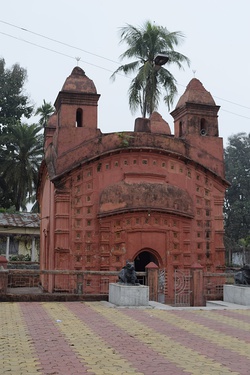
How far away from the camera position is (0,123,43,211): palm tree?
135 ft

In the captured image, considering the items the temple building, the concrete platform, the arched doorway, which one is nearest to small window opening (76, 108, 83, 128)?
the temple building

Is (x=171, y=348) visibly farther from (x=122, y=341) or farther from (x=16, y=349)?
(x=16, y=349)

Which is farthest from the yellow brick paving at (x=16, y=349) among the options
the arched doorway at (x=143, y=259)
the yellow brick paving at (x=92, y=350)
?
the arched doorway at (x=143, y=259)

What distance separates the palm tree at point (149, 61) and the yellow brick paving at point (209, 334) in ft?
61.8

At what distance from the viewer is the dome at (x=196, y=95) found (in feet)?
75.8

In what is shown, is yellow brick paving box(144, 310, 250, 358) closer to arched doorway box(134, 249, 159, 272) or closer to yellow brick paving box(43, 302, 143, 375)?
yellow brick paving box(43, 302, 143, 375)

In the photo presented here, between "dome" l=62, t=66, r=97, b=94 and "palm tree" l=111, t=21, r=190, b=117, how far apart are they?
24.8ft

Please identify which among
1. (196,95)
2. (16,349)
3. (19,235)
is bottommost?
(16,349)

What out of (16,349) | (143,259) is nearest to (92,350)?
(16,349)

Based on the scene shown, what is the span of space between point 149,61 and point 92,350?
2398 centimetres

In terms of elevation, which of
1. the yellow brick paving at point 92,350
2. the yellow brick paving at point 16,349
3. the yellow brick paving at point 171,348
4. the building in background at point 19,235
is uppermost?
the building in background at point 19,235

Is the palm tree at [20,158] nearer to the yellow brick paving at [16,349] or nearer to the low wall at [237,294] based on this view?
the low wall at [237,294]

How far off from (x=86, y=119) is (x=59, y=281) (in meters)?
7.11

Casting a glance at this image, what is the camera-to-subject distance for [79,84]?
70.5 ft
